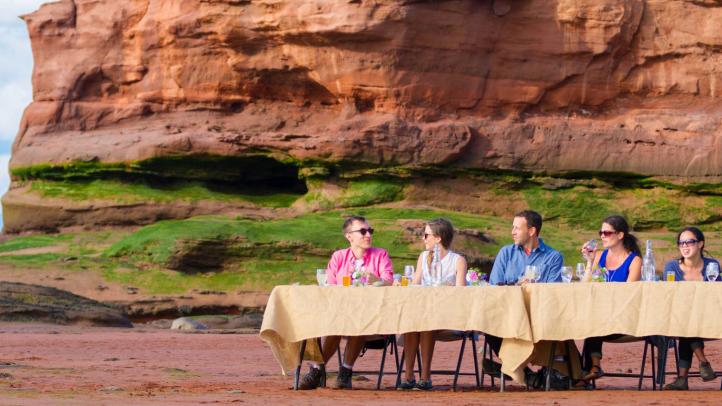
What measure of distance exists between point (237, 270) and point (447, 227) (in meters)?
17.6

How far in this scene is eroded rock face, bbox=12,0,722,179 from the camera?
107 ft

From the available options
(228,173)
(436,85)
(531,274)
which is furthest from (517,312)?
(228,173)

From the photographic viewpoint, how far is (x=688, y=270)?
441 inches

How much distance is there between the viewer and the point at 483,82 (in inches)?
1328

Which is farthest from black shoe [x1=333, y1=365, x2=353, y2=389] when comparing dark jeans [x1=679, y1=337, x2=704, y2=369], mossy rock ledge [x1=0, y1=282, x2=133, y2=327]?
mossy rock ledge [x1=0, y1=282, x2=133, y2=327]

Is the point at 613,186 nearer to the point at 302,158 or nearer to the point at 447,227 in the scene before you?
the point at 302,158

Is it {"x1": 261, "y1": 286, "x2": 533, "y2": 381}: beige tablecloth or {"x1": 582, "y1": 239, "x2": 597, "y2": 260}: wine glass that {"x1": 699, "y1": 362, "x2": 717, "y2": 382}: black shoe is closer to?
{"x1": 582, "y1": 239, "x2": 597, "y2": 260}: wine glass

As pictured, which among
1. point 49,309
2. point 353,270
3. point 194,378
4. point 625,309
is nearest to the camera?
point 625,309

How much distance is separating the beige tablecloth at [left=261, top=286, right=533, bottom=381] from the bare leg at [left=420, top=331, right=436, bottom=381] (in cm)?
48

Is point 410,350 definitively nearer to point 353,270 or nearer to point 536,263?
point 353,270

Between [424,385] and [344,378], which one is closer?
[424,385]

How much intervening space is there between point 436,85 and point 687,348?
22.8m

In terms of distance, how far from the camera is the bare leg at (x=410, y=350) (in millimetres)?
11016

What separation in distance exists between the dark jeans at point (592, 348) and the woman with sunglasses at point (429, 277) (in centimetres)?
117
